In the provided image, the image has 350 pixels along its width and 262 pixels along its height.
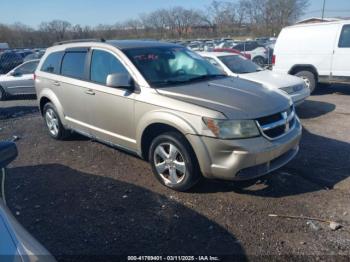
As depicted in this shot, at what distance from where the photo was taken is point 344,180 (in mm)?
4371

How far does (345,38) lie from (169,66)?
23.3 feet

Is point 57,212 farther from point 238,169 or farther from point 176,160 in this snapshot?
point 238,169

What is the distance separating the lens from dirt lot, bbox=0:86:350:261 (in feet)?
10.3

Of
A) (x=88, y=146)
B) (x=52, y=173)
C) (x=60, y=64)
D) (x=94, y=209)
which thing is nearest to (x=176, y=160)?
(x=94, y=209)

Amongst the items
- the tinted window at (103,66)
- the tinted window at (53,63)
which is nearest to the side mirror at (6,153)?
the tinted window at (103,66)

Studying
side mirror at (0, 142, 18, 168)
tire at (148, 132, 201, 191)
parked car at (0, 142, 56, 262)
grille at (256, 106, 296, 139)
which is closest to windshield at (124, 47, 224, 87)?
tire at (148, 132, 201, 191)

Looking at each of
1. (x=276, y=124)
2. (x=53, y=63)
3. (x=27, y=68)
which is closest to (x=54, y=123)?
(x=53, y=63)

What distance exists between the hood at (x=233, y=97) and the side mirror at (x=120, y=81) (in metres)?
0.43

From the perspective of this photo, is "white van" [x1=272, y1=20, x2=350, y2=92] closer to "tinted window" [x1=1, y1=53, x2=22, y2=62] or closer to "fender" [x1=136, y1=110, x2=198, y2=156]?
"fender" [x1=136, y1=110, x2=198, y2=156]

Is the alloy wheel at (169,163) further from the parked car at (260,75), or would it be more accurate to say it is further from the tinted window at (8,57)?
the tinted window at (8,57)

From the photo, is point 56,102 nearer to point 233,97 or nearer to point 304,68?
point 233,97

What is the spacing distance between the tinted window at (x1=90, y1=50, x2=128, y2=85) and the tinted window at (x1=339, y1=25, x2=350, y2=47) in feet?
24.8

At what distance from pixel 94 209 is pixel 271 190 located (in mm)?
2137

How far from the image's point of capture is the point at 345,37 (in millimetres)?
9570
